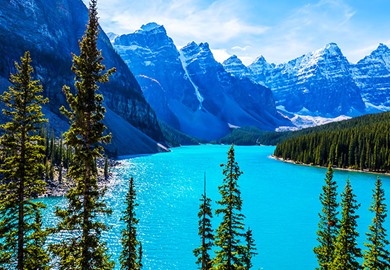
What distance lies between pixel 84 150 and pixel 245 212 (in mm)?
59392

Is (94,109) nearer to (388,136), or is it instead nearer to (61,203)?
(61,203)

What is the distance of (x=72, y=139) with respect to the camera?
55.7 feet

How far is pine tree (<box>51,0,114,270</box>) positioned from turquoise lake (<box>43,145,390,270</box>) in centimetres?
2770

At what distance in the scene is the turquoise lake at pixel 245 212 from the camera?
47.3 m

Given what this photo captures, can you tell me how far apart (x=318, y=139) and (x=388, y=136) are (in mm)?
36939

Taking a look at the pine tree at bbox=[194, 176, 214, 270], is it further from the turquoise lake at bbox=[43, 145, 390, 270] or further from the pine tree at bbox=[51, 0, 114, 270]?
the turquoise lake at bbox=[43, 145, 390, 270]

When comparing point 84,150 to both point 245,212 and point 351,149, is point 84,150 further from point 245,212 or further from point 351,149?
point 351,149

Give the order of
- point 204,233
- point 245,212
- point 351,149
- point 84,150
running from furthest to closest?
1. point 351,149
2. point 245,212
3. point 204,233
4. point 84,150

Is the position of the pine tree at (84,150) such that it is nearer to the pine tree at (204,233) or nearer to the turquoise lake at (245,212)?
the pine tree at (204,233)

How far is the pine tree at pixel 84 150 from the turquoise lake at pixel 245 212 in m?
27.7

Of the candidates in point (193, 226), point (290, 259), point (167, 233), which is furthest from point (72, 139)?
point (193, 226)

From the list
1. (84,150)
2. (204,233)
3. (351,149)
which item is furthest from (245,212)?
(351,149)

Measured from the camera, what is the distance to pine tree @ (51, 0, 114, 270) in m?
16.9

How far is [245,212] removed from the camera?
71.8 meters
